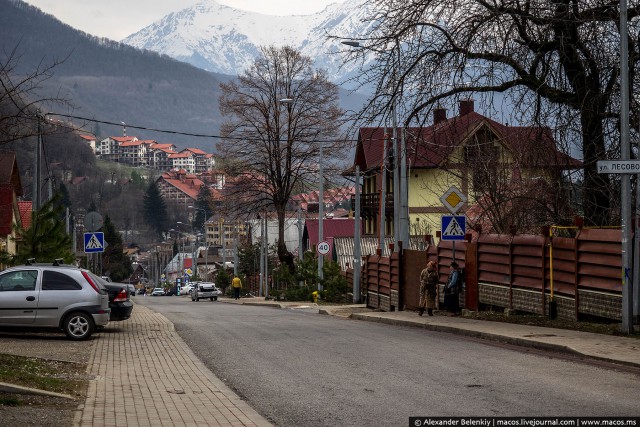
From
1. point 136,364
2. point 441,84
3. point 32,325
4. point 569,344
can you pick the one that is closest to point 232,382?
point 136,364

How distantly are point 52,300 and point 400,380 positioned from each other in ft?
33.6

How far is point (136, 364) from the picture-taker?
658 inches

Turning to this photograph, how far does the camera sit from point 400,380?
1386cm

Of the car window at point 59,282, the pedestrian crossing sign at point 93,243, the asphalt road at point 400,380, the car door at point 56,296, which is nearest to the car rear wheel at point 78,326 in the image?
the car door at point 56,296

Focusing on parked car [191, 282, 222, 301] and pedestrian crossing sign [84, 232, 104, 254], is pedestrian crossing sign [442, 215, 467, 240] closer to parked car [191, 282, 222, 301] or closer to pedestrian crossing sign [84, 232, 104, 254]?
pedestrian crossing sign [84, 232, 104, 254]

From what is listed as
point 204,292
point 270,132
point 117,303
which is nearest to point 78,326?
point 117,303

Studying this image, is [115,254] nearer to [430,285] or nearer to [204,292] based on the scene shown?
[204,292]

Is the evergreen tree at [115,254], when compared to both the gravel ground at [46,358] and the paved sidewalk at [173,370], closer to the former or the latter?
the paved sidewalk at [173,370]

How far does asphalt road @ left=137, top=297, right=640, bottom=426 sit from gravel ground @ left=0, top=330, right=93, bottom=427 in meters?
2.08

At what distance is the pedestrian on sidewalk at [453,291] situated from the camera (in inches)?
1117

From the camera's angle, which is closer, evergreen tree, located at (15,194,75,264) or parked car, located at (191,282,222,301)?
evergreen tree, located at (15,194,75,264)

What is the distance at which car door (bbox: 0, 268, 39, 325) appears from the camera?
2152cm

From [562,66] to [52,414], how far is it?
15.7m

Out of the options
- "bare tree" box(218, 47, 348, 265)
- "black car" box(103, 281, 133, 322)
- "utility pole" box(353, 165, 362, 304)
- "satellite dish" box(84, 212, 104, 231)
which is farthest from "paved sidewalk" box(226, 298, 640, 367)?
"bare tree" box(218, 47, 348, 265)
